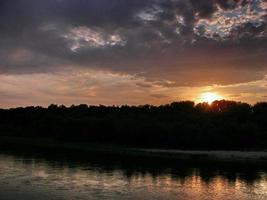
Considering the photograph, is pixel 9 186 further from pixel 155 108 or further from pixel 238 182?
pixel 155 108

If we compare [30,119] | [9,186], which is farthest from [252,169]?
[30,119]

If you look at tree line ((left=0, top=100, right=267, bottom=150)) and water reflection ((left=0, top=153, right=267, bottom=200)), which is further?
tree line ((left=0, top=100, right=267, bottom=150))

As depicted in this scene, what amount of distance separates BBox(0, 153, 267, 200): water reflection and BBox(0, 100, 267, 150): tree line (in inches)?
1402

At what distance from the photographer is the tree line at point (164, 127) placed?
96.8 metres

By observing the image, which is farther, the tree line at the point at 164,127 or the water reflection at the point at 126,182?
the tree line at the point at 164,127

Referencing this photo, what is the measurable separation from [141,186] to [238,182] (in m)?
11.8

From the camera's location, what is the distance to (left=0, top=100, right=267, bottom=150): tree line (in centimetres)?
9675

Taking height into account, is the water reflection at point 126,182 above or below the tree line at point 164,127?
below

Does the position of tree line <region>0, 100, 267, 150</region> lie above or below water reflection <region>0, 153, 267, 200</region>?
above

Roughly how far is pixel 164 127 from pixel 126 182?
192ft

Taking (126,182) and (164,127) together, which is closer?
(126,182)

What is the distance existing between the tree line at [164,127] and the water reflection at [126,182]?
35606mm

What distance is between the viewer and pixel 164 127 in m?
102

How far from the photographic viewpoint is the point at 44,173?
1907 inches
